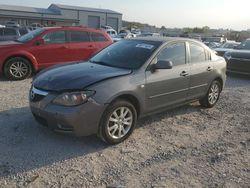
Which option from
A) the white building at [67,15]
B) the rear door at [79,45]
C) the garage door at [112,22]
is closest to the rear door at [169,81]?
the rear door at [79,45]

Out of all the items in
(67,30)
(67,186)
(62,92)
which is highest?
(67,30)

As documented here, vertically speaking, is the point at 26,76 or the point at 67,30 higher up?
the point at 67,30

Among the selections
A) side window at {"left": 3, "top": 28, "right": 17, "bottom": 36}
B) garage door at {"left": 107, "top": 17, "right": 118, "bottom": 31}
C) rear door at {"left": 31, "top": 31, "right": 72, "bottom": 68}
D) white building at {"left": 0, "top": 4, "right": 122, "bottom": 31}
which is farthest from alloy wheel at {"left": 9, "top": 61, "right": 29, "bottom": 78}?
garage door at {"left": 107, "top": 17, "right": 118, "bottom": 31}

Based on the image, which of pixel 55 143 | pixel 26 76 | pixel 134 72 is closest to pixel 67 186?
pixel 55 143

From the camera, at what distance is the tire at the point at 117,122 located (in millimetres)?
4578

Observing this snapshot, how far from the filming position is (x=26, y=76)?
9.38 m

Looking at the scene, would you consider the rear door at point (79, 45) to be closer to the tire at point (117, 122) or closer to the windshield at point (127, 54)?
the windshield at point (127, 54)

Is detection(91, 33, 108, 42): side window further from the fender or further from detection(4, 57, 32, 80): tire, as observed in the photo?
detection(4, 57, 32, 80): tire

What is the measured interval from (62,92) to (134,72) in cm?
122

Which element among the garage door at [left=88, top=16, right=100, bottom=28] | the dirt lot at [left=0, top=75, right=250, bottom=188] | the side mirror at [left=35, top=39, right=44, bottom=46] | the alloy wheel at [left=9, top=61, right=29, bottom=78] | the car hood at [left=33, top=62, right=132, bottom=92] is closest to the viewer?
the dirt lot at [left=0, top=75, right=250, bottom=188]

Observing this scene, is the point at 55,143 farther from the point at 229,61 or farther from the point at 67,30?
the point at 229,61

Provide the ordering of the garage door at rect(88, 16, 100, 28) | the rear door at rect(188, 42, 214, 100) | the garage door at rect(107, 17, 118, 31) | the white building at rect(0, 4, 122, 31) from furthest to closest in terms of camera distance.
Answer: the garage door at rect(107, 17, 118, 31) < the garage door at rect(88, 16, 100, 28) < the white building at rect(0, 4, 122, 31) < the rear door at rect(188, 42, 214, 100)

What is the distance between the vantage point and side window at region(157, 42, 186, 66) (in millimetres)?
5502

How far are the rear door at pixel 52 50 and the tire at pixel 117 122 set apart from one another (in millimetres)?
5451
